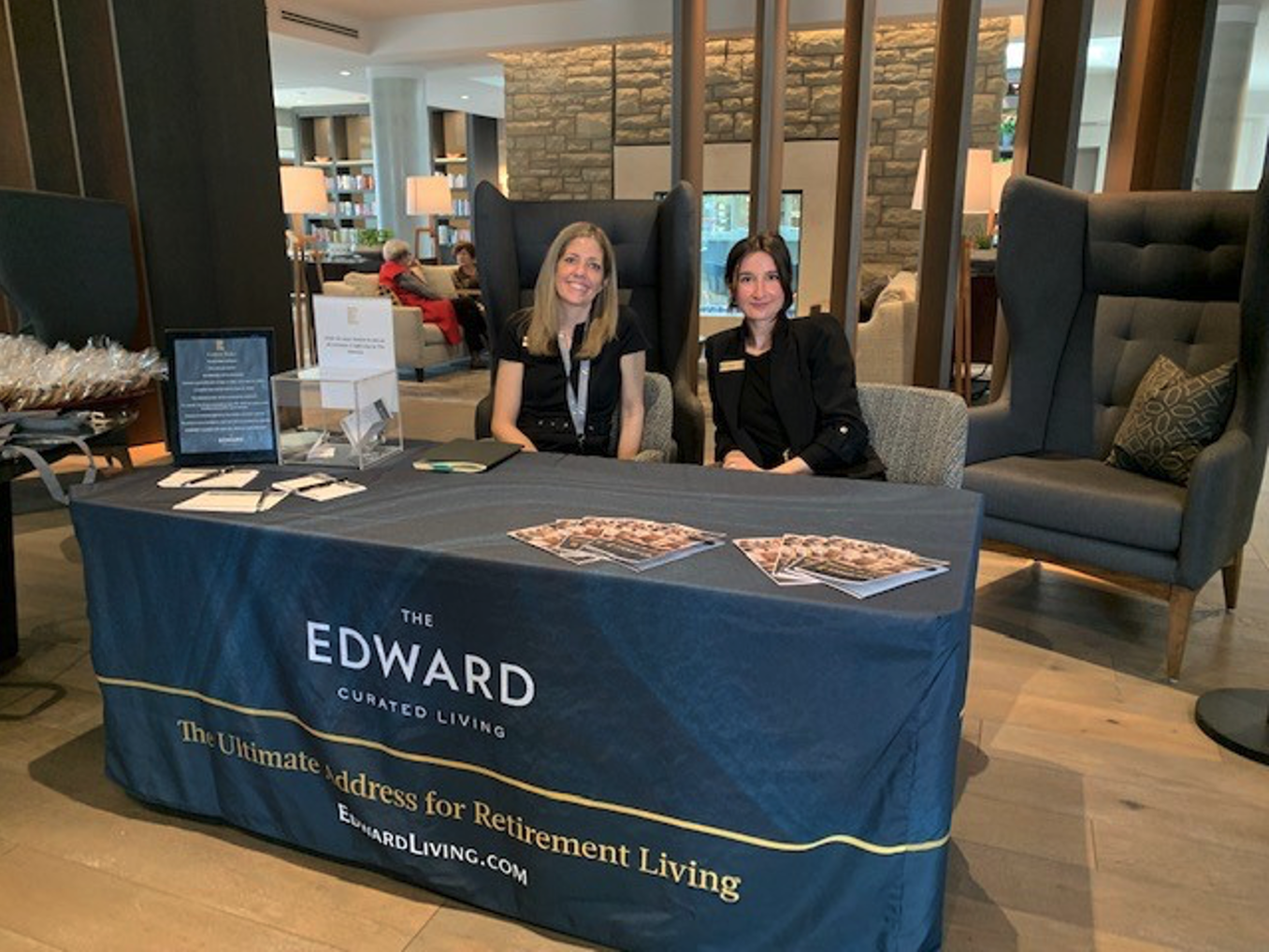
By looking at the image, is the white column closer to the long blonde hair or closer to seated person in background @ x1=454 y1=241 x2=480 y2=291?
seated person in background @ x1=454 y1=241 x2=480 y2=291

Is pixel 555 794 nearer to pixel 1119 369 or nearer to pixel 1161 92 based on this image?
pixel 1119 369

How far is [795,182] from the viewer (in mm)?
7664

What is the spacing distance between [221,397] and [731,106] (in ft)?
22.5

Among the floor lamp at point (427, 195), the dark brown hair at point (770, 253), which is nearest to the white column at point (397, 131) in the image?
the floor lamp at point (427, 195)

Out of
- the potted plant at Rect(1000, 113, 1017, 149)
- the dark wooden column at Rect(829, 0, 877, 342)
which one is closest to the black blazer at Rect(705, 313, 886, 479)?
the dark wooden column at Rect(829, 0, 877, 342)

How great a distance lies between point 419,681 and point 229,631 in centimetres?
39

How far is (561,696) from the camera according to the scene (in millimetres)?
1371

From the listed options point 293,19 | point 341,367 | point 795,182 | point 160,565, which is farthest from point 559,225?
point 293,19

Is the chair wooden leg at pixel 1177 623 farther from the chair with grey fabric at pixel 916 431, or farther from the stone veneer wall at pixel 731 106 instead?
the stone veneer wall at pixel 731 106

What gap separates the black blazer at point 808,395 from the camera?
220 centimetres

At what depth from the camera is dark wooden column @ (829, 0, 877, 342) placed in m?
4.45

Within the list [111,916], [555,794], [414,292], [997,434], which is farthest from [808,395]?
[414,292]

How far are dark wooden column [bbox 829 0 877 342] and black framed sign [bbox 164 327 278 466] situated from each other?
11.2ft

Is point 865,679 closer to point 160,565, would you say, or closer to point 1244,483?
point 160,565
